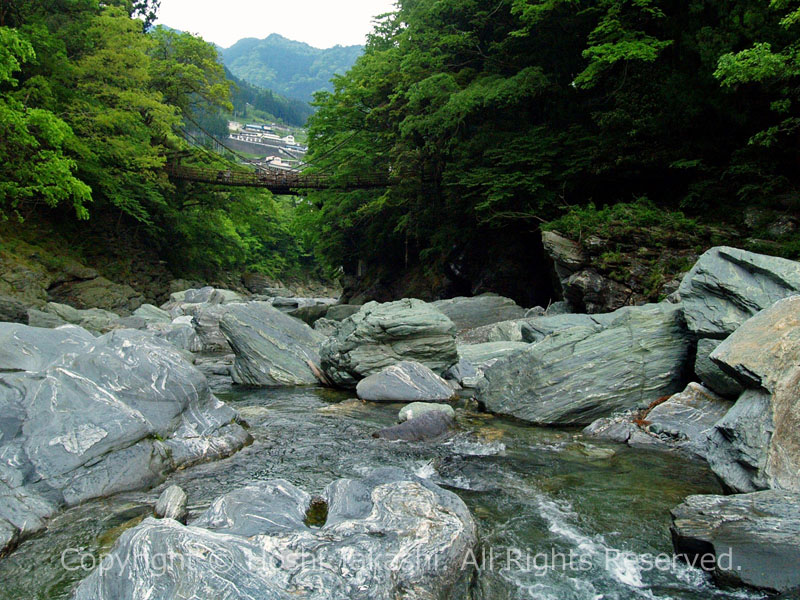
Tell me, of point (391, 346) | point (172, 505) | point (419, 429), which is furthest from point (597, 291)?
point (172, 505)

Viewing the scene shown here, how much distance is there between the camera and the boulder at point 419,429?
20.0 feet

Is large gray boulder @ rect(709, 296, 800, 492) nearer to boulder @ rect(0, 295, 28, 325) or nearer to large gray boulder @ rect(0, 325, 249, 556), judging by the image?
large gray boulder @ rect(0, 325, 249, 556)

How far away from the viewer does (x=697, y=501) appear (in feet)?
11.7

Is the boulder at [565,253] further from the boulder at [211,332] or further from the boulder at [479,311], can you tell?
the boulder at [211,332]

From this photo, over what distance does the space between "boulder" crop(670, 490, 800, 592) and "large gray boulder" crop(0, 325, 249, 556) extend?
427cm

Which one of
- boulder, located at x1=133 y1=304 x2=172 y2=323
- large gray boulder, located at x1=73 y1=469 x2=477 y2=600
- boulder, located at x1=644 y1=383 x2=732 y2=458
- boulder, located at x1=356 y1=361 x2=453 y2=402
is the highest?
boulder, located at x1=644 y1=383 x2=732 y2=458

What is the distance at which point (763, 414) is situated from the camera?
13.3 feet

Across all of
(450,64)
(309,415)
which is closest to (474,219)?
(450,64)

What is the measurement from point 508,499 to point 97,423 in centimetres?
371

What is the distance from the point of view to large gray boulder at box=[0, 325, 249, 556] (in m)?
4.14

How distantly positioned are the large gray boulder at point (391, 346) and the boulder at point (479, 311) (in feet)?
18.6

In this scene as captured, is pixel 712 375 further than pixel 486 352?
No

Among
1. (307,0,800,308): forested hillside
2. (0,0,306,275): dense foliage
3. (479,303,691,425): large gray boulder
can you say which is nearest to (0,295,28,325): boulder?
(0,0,306,275): dense foliage

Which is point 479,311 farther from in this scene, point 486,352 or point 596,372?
point 596,372
